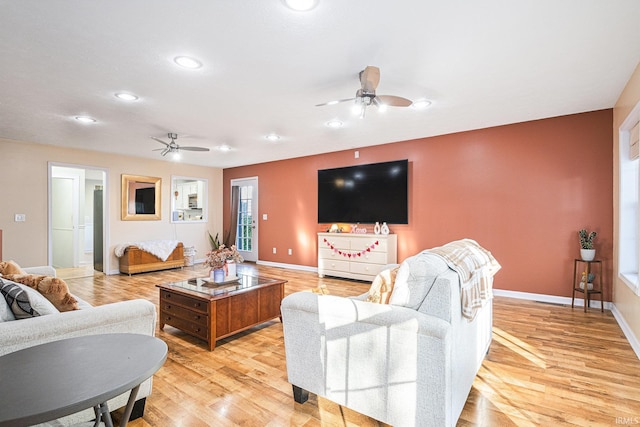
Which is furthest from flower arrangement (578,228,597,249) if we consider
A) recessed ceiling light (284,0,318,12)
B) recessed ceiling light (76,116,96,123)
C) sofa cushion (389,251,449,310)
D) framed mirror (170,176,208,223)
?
framed mirror (170,176,208,223)

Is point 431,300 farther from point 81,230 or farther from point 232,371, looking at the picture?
point 81,230

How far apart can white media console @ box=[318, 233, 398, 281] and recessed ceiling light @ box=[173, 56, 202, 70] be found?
356 cm

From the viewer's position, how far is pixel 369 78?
253 cm

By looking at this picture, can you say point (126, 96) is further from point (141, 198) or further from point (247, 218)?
point (247, 218)

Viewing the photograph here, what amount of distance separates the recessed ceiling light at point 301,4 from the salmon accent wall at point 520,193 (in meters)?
3.52

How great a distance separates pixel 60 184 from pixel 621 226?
382 inches

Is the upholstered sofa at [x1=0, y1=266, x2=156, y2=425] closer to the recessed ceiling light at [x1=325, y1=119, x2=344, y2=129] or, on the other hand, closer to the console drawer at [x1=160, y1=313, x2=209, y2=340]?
the console drawer at [x1=160, y1=313, x2=209, y2=340]

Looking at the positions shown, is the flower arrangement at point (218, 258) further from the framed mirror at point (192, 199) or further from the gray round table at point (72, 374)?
the framed mirror at point (192, 199)

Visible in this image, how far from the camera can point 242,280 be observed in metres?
3.38

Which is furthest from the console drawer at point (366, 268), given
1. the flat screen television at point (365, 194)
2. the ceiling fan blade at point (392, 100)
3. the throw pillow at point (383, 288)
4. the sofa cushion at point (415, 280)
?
the sofa cushion at point (415, 280)

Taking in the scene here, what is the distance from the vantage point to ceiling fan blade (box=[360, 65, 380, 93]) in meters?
2.50

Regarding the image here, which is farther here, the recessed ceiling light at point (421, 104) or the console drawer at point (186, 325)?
the recessed ceiling light at point (421, 104)

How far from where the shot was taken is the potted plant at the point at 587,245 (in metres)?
3.59

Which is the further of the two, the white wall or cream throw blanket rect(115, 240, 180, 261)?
cream throw blanket rect(115, 240, 180, 261)
